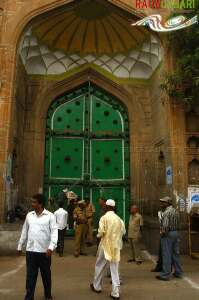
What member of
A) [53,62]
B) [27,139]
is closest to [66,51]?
[53,62]

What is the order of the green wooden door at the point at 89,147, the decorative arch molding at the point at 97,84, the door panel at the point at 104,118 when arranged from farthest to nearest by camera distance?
the door panel at the point at 104,118, the decorative arch molding at the point at 97,84, the green wooden door at the point at 89,147

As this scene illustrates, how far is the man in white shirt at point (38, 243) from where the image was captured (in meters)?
4.10

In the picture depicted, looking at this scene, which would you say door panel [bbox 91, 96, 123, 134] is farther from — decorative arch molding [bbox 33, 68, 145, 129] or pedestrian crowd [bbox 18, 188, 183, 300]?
pedestrian crowd [bbox 18, 188, 183, 300]

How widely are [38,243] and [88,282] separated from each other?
1711mm

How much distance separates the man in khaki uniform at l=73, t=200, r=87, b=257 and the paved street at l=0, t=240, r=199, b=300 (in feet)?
1.34

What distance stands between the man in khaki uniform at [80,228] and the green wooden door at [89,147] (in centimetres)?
217

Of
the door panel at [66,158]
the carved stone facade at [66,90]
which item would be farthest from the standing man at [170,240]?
the door panel at [66,158]

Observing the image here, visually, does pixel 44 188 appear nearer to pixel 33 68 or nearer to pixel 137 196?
pixel 137 196

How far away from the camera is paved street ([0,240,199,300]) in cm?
475

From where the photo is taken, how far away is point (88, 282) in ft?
17.9

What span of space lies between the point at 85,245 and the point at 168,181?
259 centimetres
